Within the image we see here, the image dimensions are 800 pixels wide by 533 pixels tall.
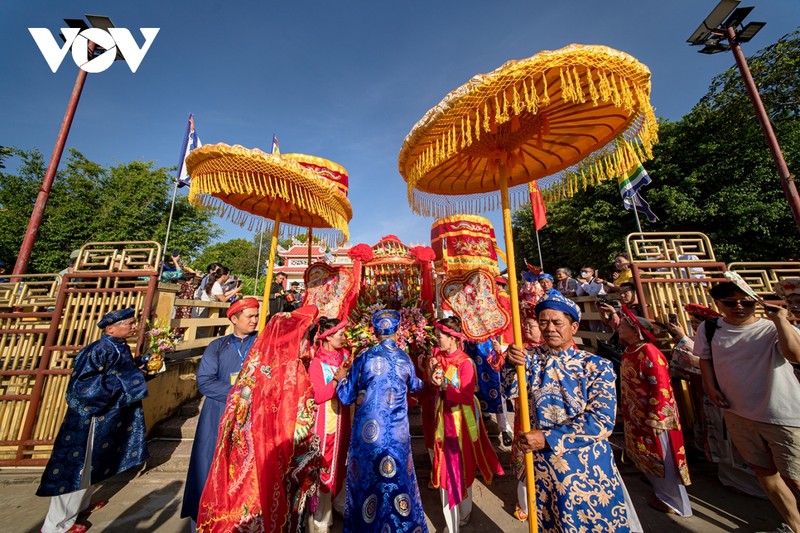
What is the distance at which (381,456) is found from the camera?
231 cm

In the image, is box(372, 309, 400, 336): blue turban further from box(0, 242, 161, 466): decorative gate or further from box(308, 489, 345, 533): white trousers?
box(0, 242, 161, 466): decorative gate

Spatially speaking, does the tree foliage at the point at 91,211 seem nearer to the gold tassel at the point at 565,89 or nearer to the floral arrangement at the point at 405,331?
the floral arrangement at the point at 405,331

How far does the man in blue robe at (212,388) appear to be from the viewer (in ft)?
8.23

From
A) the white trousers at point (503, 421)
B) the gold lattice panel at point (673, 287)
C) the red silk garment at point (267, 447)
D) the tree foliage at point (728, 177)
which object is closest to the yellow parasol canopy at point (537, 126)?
the red silk garment at point (267, 447)

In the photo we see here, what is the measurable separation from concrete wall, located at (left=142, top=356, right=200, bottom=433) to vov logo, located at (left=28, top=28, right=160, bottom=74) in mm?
6754

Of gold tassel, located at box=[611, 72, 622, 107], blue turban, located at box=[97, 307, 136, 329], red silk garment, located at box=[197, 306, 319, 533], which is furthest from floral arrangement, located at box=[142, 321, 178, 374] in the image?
gold tassel, located at box=[611, 72, 622, 107]

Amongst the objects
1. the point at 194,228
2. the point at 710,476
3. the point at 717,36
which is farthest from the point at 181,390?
the point at 194,228

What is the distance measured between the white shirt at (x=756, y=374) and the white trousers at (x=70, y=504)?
19.7 feet

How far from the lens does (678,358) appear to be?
11.9ft

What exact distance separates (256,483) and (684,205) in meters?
15.3

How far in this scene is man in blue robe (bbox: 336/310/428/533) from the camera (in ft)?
7.38

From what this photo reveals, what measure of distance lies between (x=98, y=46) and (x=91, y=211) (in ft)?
46.4

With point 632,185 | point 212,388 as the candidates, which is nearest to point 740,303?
point 212,388

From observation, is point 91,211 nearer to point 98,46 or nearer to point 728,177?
point 98,46
